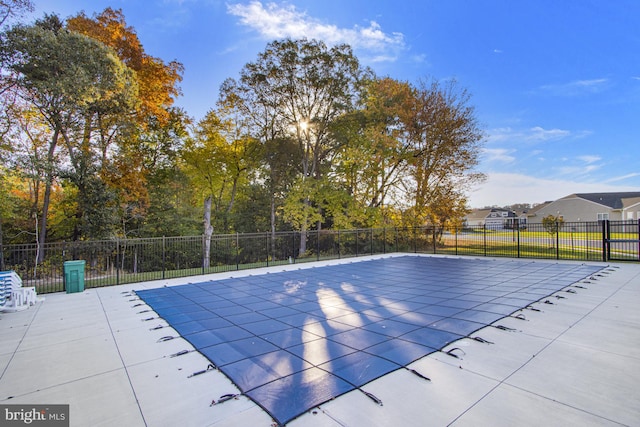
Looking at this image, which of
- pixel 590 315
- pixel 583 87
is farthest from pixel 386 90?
pixel 590 315

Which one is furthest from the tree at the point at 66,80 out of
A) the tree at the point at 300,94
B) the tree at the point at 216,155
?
the tree at the point at 300,94

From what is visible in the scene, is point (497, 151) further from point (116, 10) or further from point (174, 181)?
point (116, 10)

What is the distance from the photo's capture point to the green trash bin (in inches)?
293

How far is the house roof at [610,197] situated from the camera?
1219 inches

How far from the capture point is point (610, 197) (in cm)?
3247

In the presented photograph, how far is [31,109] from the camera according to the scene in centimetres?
1215

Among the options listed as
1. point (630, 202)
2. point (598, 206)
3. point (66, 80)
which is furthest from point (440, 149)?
point (630, 202)

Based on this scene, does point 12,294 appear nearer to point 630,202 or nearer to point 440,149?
point 440,149

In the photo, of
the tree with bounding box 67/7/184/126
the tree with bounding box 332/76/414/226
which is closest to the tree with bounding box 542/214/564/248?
the tree with bounding box 332/76/414/226

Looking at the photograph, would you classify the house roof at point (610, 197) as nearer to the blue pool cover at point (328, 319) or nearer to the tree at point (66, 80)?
the blue pool cover at point (328, 319)

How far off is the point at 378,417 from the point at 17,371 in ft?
12.6

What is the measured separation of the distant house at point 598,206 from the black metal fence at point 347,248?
1444cm

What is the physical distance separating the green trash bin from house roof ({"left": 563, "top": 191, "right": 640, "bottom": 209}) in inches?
1651

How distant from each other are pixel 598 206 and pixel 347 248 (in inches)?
1174
